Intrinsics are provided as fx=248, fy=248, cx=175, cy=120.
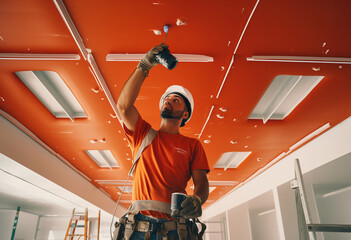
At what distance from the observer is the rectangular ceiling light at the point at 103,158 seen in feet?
17.6

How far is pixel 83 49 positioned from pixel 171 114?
67.1 inches

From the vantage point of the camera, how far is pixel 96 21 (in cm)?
222

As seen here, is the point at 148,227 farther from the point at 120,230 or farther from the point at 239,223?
the point at 239,223

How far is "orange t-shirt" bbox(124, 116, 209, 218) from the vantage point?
3.37 feet

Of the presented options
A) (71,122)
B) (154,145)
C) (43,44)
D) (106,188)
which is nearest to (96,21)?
(43,44)

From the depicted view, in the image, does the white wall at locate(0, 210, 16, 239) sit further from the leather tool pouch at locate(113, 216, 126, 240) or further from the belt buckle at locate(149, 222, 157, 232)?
the belt buckle at locate(149, 222, 157, 232)

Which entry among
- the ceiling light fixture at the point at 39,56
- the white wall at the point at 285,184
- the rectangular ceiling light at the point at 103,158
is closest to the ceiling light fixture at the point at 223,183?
the white wall at the point at 285,184

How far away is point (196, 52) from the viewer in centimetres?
261

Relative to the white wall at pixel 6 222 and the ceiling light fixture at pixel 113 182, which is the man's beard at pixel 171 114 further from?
the white wall at pixel 6 222

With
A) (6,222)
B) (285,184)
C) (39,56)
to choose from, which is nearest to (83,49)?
(39,56)

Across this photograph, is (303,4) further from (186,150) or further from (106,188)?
(106,188)

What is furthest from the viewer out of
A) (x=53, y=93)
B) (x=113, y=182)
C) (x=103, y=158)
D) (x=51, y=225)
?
(x=51, y=225)

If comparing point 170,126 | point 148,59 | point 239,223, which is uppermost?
point 148,59

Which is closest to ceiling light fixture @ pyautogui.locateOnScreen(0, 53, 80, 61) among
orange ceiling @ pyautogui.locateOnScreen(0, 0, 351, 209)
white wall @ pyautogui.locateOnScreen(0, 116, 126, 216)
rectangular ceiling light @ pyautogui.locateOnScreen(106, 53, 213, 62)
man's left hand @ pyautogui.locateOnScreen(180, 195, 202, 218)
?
orange ceiling @ pyautogui.locateOnScreen(0, 0, 351, 209)
